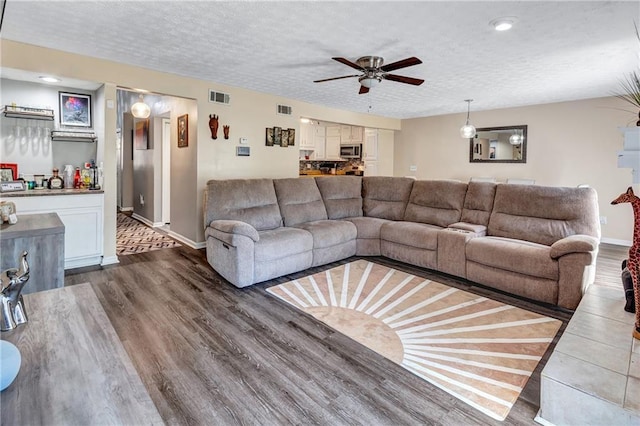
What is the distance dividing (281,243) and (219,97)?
2.63 m

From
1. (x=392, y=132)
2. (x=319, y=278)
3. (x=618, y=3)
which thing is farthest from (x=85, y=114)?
(x=392, y=132)

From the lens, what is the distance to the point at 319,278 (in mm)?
3875

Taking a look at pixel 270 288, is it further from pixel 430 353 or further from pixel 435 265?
pixel 435 265

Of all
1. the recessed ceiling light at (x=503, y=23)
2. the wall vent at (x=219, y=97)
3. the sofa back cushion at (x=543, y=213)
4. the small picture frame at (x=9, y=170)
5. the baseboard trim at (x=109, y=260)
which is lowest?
the baseboard trim at (x=109, y=260)

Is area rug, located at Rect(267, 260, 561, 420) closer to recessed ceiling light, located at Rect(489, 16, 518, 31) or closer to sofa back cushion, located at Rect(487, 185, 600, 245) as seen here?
sofa back cushion, located at Rect(487, 185, 600, 245)

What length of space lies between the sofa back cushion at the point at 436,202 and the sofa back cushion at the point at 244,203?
6.63ft

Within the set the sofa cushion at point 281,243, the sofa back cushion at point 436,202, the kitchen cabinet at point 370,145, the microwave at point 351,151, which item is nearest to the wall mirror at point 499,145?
the kitchen cabinet at point 370,145

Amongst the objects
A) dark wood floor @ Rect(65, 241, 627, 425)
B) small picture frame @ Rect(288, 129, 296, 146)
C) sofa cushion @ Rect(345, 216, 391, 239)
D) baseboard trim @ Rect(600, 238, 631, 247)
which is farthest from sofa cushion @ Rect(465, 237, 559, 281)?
small picture frame @ Rect(288, 129, 296, 146)

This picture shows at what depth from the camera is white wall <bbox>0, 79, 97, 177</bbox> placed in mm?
3973

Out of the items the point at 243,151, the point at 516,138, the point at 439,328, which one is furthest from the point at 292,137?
the point at 516,138

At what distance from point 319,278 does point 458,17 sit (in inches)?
113

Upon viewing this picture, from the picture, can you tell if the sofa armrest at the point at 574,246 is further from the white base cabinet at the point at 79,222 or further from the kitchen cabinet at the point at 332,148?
Answer: the kitchen cabinet at the point at 332,148

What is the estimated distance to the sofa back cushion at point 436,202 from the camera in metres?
4.59

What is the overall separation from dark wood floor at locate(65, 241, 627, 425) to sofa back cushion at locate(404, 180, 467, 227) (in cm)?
138
